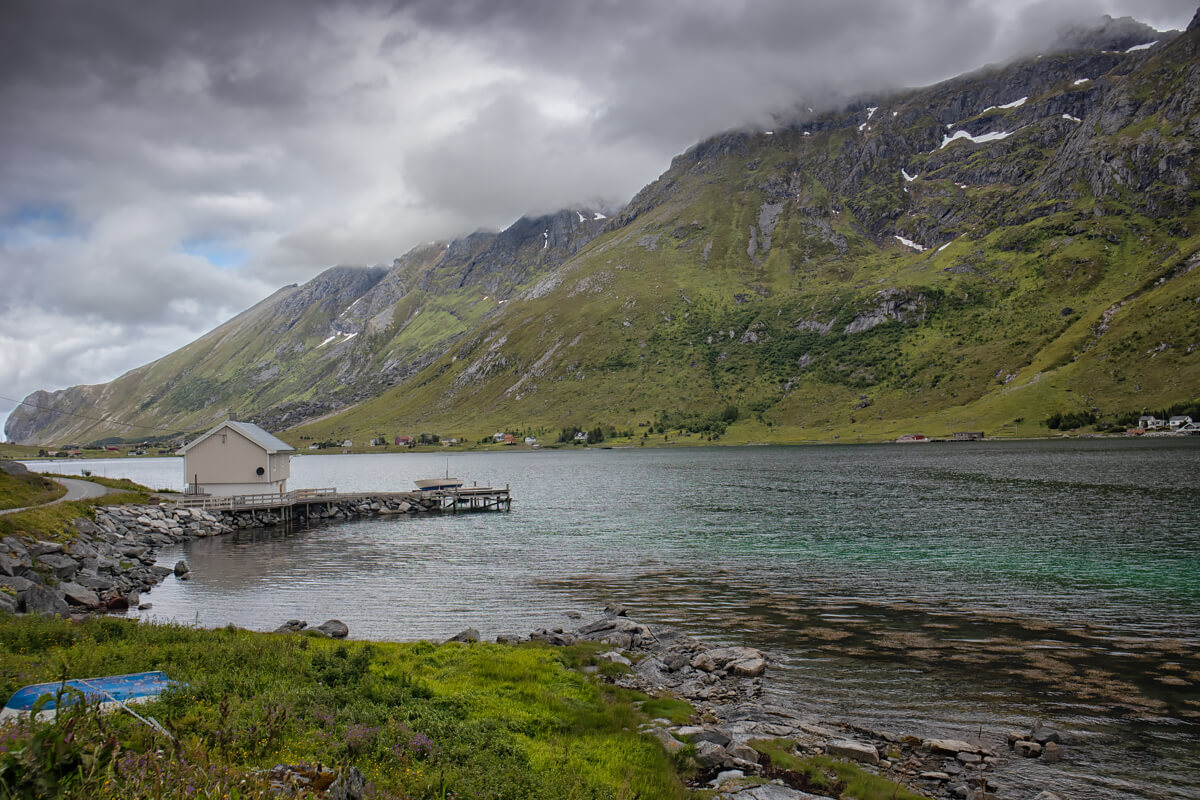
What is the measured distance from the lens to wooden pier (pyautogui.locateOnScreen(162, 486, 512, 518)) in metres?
72.8

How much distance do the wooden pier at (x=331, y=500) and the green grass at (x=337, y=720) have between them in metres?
59.1

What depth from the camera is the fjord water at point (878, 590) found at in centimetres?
1977

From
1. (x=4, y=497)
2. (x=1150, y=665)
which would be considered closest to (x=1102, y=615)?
(x=1150, y=665)

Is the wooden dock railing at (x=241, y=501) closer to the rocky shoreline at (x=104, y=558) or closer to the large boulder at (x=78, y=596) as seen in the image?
the rocky shoreline at (x=104, y=558)

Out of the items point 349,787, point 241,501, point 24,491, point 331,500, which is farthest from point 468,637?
point 331,500

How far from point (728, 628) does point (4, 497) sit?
53.0 metres

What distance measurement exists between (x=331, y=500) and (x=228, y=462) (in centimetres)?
1295

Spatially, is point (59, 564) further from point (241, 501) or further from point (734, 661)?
point (241, 501)

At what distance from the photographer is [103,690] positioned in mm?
11047

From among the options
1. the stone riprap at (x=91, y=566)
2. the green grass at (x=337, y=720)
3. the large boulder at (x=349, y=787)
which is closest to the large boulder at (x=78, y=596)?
the stone riprap at (x=91, y=566)

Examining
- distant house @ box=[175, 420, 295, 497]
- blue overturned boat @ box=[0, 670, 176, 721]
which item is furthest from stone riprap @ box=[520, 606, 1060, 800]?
distant house @ box=[175, 420, 295, 497]

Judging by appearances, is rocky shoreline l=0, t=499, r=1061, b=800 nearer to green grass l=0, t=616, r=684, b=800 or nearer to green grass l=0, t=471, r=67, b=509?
green grass l=0, t=616, r=684, b=800

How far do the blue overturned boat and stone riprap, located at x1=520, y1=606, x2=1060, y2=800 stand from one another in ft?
36.5

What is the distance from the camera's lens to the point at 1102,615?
97.7 ft
